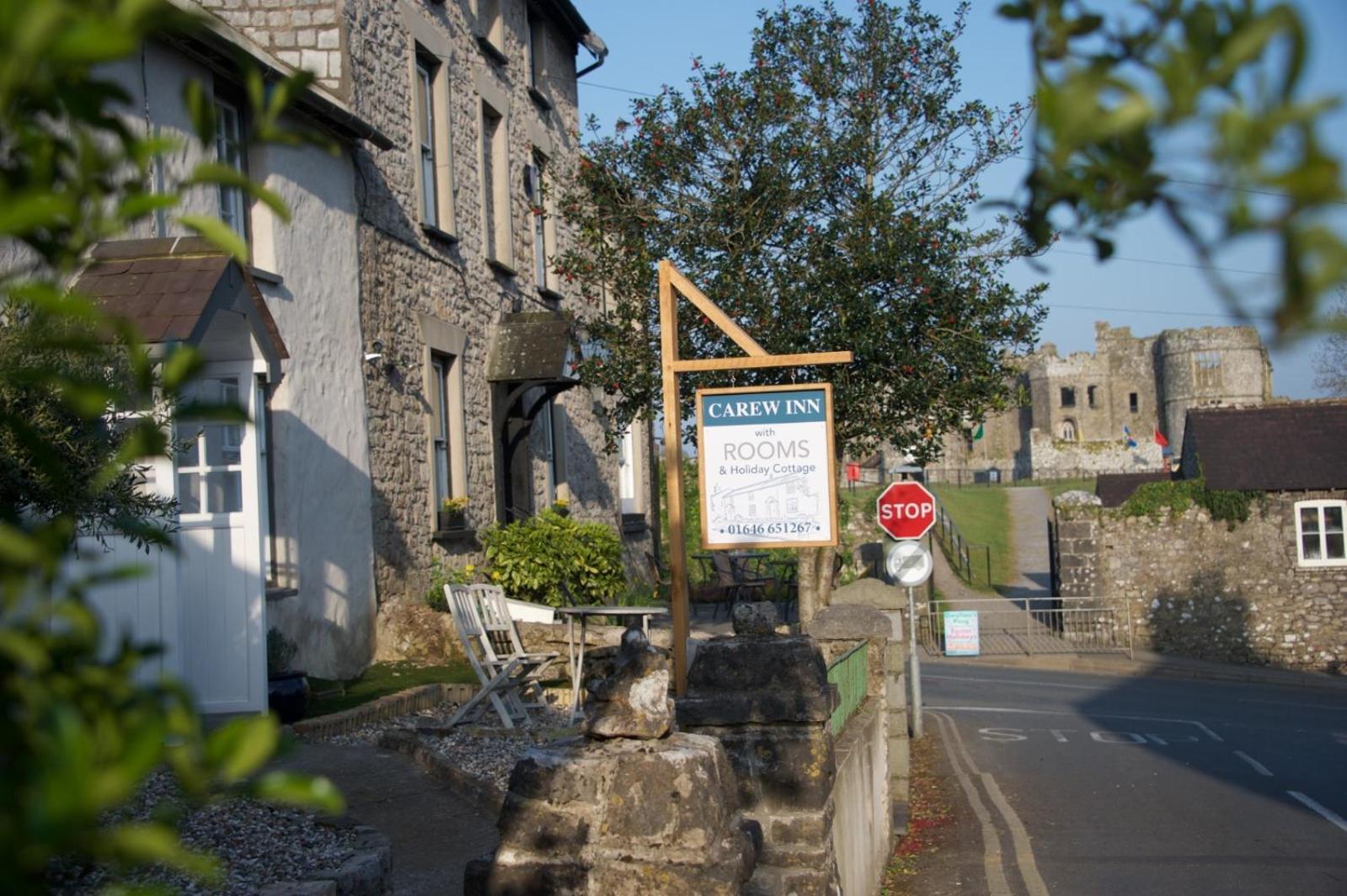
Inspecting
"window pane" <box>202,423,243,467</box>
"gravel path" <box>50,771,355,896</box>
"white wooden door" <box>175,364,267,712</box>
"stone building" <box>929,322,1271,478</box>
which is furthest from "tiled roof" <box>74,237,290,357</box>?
Result: "stone building" <box>929,322,1271,478</box>

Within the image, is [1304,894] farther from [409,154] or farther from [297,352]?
[409,154]

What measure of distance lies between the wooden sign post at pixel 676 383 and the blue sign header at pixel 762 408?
185mm

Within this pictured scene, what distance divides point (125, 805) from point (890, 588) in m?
8.15

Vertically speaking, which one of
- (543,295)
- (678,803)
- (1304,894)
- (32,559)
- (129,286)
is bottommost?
(1304,894)

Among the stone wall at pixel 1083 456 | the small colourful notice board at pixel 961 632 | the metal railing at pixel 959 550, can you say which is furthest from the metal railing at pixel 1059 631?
the stone wall at pixel 1083 456

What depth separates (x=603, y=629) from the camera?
1230 centimetres

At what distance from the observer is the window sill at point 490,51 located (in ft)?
53.6

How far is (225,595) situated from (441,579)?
17.8 feet

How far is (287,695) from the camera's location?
852cm

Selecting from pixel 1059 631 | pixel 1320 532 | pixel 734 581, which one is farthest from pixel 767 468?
pixel 1320 532

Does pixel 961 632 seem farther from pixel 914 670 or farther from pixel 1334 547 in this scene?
pixel 1334 547

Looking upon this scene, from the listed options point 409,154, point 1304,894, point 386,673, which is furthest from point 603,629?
point 1304,894

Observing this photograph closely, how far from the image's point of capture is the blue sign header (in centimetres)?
662

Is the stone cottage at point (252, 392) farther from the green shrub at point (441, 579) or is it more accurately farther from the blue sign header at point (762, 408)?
the blue sign header at point (762, 408)
